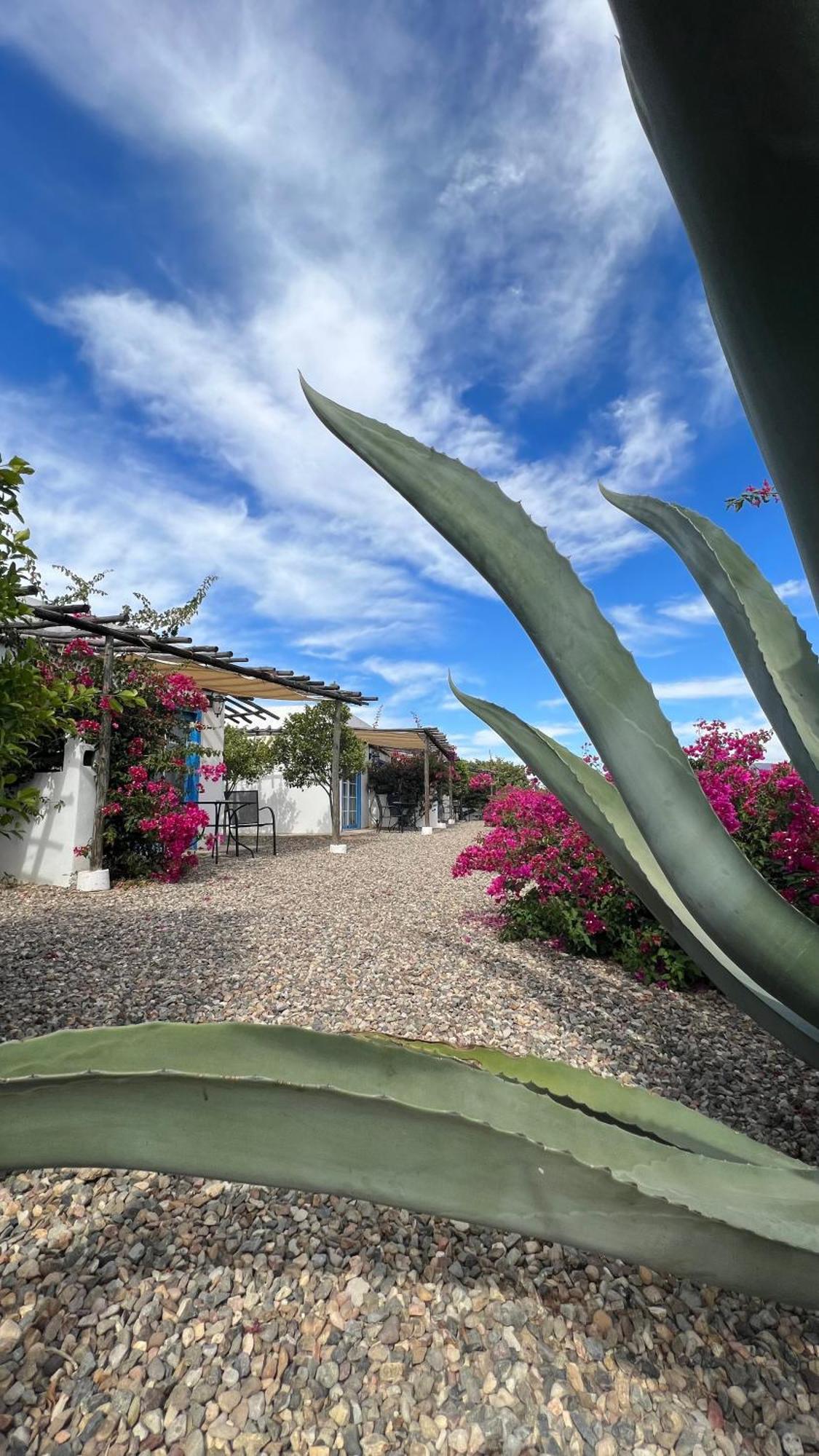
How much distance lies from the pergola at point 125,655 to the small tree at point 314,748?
5.59 ft

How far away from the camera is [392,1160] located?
2.68 ft

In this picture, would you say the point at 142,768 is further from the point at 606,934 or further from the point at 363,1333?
the point at 363,1333

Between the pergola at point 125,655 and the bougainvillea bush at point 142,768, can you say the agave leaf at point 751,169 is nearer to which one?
the pergola at point 125,655

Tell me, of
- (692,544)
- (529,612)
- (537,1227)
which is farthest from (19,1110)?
(692,544)

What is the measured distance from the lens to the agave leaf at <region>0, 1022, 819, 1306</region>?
0.76 meters

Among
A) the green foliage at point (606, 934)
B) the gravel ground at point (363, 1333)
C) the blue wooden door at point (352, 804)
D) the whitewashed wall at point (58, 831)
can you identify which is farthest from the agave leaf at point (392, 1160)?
the blue wooden door at point (352, 804)

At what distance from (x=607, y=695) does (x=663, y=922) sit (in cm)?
44

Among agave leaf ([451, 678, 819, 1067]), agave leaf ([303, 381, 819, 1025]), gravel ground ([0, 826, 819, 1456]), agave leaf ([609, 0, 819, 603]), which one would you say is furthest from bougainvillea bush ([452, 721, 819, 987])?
agave leaf ([609, 0, 819, 603])

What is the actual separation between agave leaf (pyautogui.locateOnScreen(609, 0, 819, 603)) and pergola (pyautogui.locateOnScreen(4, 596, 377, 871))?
204 inches

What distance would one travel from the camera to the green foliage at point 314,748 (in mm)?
13500

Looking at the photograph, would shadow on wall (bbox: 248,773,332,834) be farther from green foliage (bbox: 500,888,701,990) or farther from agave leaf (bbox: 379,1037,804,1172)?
agave leaf (bbox: 379,1037,804,1172)

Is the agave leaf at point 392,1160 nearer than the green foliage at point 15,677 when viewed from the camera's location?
Yes

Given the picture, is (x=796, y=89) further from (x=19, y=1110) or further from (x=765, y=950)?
(x=19, y=1110)

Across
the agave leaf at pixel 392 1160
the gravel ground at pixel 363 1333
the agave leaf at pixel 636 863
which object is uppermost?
the agave leaf at pixel 636 863
